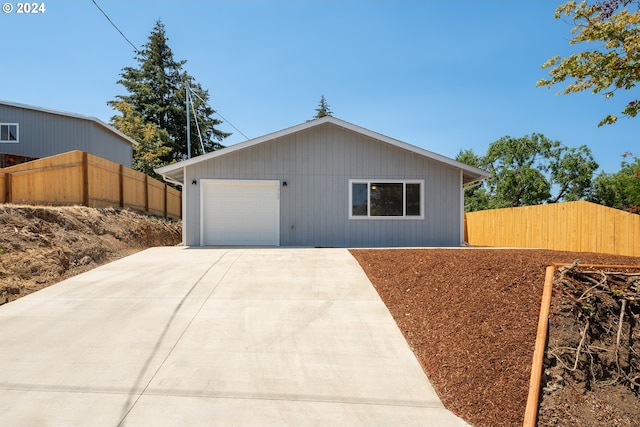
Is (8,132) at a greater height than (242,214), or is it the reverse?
(8,132)

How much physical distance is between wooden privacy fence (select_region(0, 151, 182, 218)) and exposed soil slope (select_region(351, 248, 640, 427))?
364 inches

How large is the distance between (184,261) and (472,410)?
6877 mm

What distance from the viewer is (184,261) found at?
27.3ft

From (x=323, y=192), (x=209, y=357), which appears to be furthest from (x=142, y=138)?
(x=209, y=357)

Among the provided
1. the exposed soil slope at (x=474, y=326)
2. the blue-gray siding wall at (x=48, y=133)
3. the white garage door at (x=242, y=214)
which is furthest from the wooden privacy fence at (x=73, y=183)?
the exposed soil slope at (x=474, y=326)

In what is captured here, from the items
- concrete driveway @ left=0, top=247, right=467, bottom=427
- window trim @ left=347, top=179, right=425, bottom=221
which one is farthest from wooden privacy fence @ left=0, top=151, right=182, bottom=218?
window trim @ left=347, top=179, right=425, bottom=221

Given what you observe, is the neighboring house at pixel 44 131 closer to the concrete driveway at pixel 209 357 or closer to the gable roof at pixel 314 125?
the gable roof at pixel 314 125

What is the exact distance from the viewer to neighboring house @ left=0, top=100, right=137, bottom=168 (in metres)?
16.0

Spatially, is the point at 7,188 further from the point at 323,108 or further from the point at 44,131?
the point at 323,108

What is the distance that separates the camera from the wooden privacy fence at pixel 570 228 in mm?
10312

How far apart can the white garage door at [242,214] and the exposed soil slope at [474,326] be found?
552cm

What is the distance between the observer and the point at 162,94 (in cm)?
3072

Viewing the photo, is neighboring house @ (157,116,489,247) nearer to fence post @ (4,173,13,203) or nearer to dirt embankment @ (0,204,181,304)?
dirt embankment @ (0,204,181,304)

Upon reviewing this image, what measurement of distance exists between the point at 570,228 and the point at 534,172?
20.9 m
